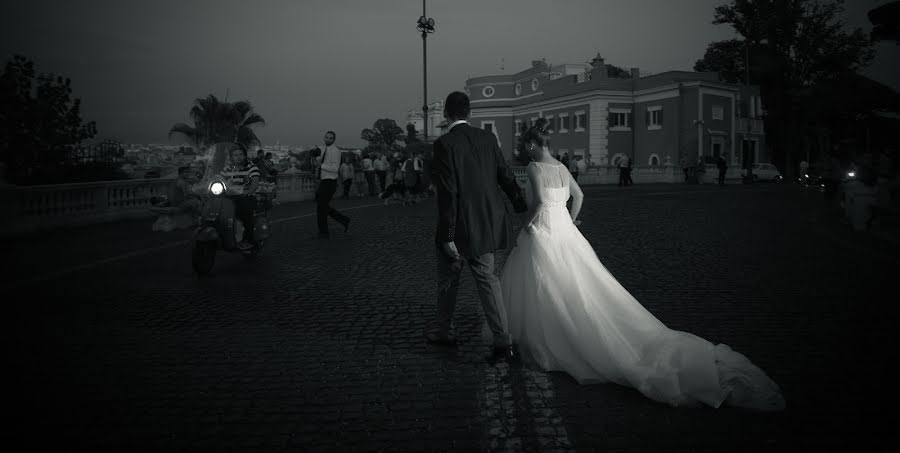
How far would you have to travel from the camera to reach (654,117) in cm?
5475

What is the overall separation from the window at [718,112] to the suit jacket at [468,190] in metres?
52.8

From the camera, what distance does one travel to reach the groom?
15.1 feet

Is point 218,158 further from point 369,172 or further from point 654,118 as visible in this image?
point 654,118

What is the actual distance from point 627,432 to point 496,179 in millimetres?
2016

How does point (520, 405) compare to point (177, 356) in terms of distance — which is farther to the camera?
point (177, 356)

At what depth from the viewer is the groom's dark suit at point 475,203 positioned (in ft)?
15.0

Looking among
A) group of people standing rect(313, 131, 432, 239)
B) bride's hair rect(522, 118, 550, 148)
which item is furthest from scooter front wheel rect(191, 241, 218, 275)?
bride's hair rect(522, 118, 550, 148)

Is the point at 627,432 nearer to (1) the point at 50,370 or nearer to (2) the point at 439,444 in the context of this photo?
(2) the point at 439,444

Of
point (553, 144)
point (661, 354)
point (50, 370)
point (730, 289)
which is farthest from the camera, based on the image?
point (553, 144)

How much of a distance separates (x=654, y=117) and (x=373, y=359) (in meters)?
53.5

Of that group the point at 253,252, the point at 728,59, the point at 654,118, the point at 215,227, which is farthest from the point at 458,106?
the point at 728,59

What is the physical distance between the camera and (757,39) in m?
57.7

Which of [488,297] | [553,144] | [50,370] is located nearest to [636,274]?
[488,297]

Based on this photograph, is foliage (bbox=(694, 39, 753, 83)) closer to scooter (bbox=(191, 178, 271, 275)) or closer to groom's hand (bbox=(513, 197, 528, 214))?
scooter (bbox=(191, 178, 271, 275))
